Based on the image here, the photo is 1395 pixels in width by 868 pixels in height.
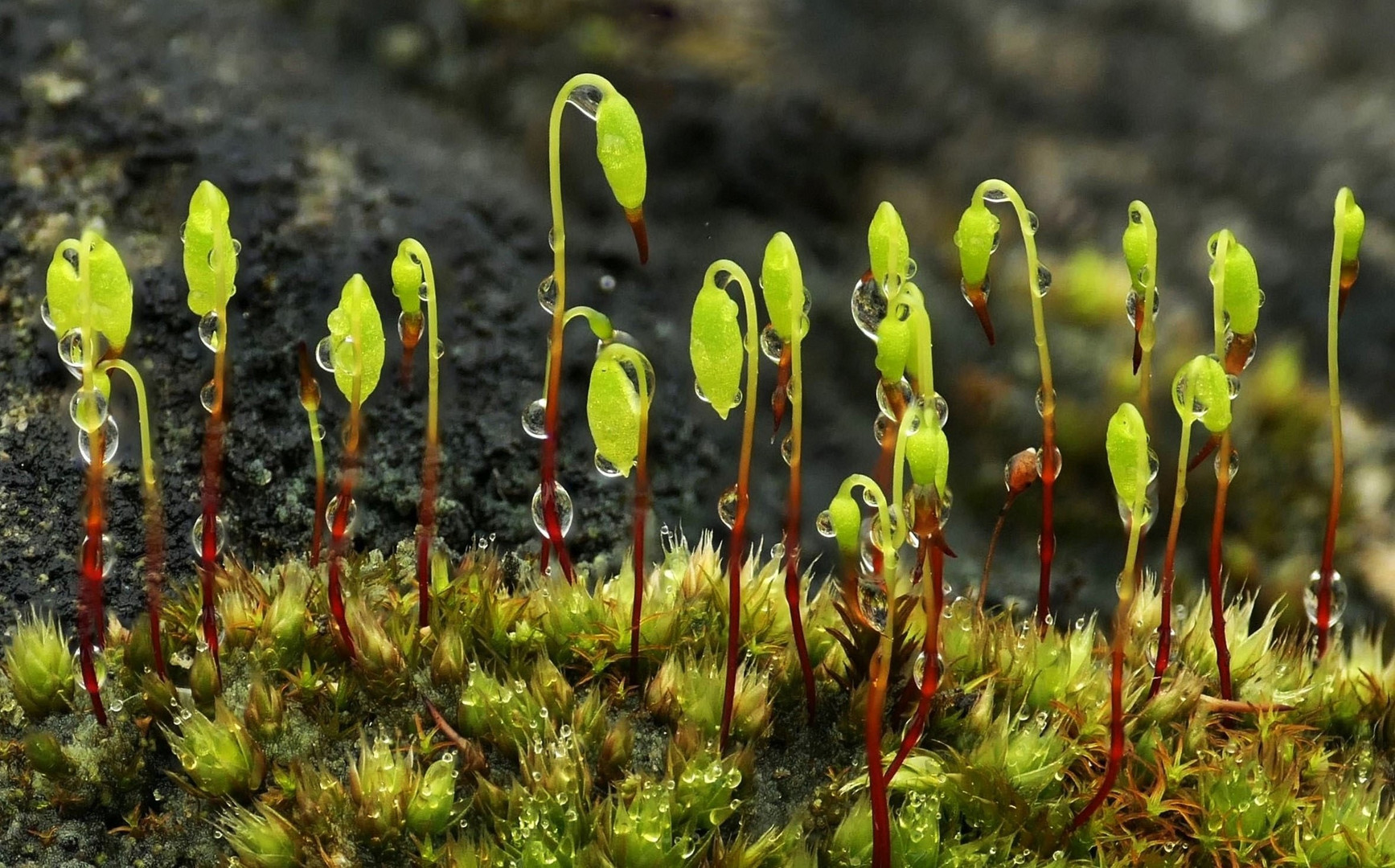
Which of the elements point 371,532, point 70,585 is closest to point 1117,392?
point 371,532

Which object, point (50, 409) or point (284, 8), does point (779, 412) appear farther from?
point (284, 8)

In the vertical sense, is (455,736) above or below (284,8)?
below

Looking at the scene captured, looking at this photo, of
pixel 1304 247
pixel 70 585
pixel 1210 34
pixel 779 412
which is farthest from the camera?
pixel 1210 34

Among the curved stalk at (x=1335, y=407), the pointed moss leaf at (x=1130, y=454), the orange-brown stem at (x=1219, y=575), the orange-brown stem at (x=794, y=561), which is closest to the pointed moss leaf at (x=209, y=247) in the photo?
the orange-brown stem at (x=794, y=561)

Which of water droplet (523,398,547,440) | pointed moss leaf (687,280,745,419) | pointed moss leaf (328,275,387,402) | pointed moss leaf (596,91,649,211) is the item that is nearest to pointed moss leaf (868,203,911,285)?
pointed moss leaf (687,280,745,419)

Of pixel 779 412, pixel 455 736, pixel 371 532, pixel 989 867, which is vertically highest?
Answer: pixel 779 412

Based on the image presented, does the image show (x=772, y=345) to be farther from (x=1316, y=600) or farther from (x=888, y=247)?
(x=1316, y=600)
